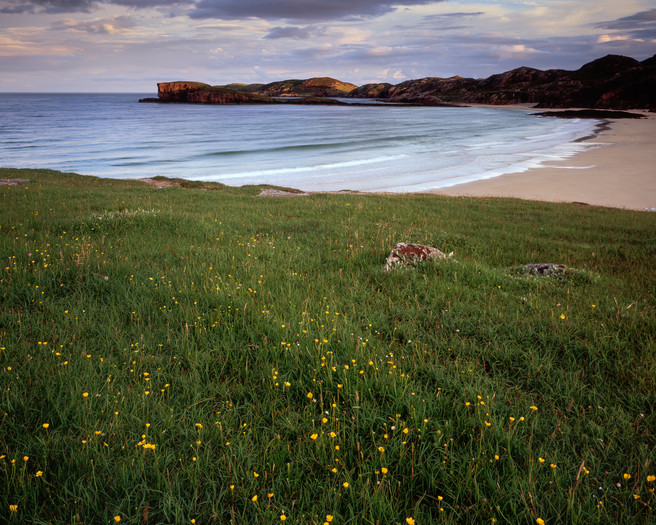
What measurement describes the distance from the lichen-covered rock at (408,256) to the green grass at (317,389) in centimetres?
24

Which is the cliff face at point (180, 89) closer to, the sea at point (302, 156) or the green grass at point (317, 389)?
the sea at point (302, 156)

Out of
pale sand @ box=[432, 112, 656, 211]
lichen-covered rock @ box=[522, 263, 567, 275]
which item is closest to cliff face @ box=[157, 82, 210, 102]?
pale sand @ box=[432, 112, 656, 211]

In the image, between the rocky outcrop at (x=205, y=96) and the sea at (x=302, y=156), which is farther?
the rocky outcrop at (x=205, y=96)

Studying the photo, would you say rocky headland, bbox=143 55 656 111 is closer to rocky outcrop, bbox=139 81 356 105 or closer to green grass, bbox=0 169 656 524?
rocky outcrop, bbox=139 81 356 105

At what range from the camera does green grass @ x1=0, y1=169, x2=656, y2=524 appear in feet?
7.96

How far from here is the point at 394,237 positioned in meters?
8.64

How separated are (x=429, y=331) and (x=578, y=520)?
2411mm

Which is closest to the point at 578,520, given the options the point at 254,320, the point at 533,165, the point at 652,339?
the point at 652,339

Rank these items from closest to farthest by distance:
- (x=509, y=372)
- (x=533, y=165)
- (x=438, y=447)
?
(x=438, y=447)
(x=509, y=372)
(x=533, y=165)

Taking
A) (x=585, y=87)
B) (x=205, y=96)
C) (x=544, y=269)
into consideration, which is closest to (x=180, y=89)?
(x=205, y=96)

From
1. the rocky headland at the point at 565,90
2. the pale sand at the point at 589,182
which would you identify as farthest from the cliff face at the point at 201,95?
the pale sand at the point at 589,182

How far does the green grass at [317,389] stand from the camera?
243 centimetres

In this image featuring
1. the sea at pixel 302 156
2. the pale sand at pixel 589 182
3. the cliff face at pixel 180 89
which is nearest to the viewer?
the pale sand at pixel 589 182

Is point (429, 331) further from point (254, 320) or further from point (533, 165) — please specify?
point (533, 165)
